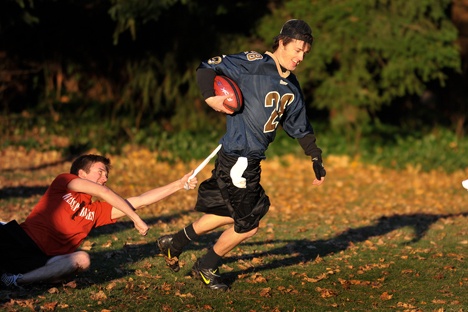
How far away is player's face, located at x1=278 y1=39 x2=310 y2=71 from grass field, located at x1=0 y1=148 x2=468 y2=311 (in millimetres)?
1932

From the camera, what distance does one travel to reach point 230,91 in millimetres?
6609

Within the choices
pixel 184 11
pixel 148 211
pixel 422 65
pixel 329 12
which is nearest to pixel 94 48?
pixel 184 11

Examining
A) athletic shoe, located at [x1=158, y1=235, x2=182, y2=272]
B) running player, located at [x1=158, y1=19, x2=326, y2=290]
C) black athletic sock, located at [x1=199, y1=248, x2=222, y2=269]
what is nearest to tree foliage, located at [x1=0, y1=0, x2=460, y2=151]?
athletic shoe, located at [x1=158, y1=235, x2=182, y2=272]

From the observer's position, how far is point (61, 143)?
18.5 m

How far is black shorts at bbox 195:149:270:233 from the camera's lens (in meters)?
6.86

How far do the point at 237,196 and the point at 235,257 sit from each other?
5.73 ft

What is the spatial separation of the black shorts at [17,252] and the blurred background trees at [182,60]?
36.1 feet

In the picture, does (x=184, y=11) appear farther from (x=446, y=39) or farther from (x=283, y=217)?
(x=283, y=217)

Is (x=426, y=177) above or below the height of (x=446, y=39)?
below

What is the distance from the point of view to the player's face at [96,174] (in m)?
6.72

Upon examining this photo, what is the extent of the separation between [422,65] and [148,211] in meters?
9.01

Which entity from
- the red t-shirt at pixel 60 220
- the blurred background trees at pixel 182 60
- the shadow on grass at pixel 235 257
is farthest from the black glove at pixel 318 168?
the blurred background trees at pixel 182 60

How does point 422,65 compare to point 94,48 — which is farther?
point 94,48

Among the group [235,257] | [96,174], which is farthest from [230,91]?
[235,257]
